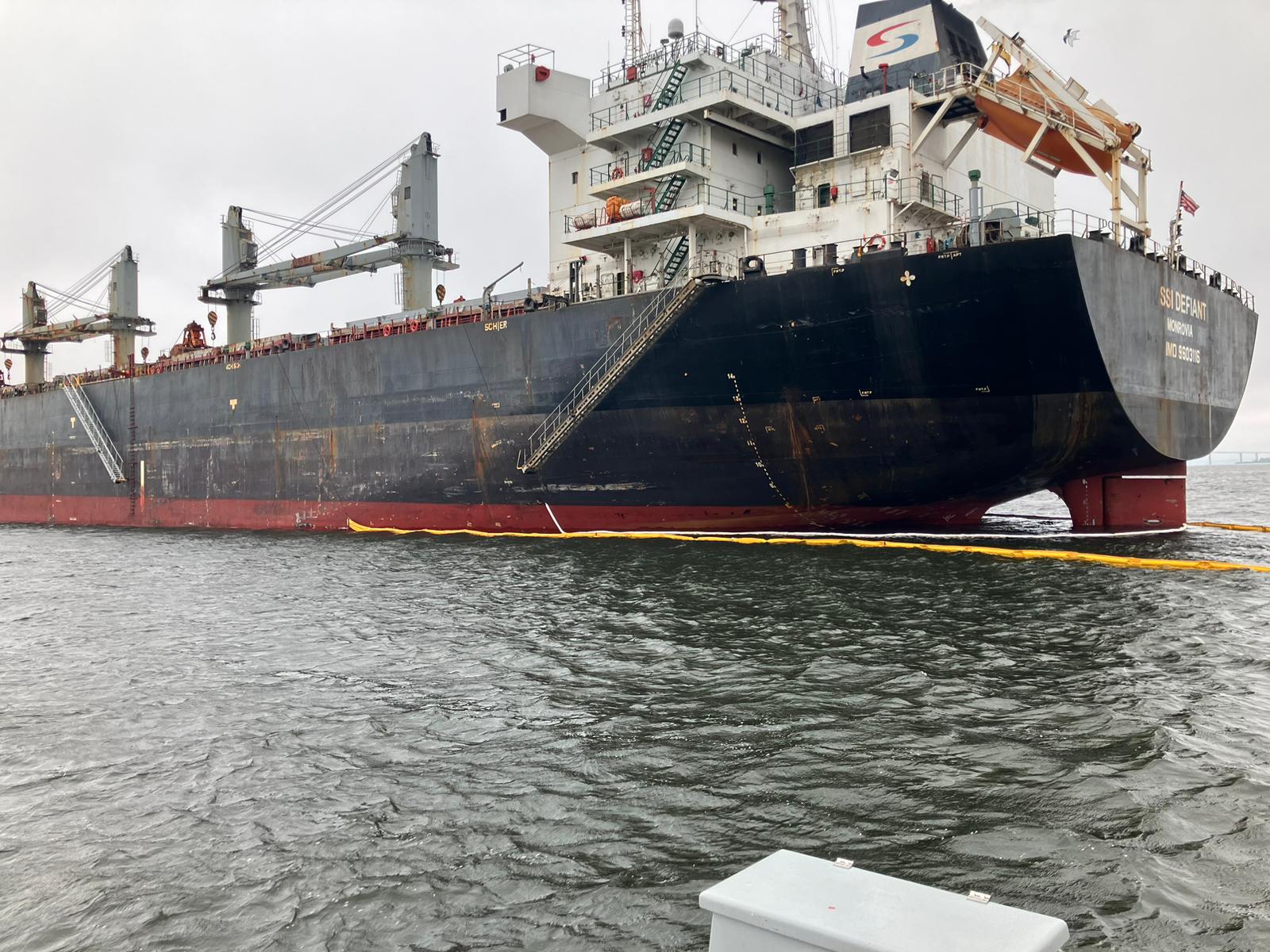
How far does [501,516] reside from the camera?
2192cm

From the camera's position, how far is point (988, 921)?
2596 millimetres

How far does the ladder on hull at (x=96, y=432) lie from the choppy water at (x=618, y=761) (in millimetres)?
21275

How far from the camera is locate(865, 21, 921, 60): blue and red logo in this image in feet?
65.7

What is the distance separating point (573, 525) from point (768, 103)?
430 inches

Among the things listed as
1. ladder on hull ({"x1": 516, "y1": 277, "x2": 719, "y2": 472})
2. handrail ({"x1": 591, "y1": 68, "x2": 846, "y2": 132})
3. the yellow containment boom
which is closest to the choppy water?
the yellow containment boom

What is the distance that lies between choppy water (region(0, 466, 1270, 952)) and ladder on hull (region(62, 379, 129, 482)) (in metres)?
21.3

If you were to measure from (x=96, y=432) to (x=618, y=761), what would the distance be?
3308cm

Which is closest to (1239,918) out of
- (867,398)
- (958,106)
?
(867,398)

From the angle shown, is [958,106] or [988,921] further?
[958,106]

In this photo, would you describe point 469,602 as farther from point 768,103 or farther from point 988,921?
point 768,103

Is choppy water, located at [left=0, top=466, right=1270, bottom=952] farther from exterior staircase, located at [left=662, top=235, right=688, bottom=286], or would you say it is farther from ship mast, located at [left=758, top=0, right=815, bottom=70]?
ship mast, located at [left=758, top=0, right=815, bottom=70]

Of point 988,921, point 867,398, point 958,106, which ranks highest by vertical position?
point 958,106

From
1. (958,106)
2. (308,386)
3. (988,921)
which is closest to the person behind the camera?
(988,921)

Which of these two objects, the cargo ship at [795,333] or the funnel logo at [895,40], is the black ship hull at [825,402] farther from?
the funnel logo at [895,40]
